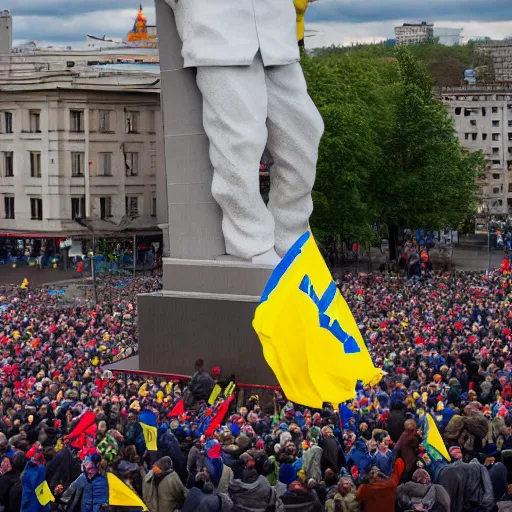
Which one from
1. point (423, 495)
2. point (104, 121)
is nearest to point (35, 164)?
point (104, 121)

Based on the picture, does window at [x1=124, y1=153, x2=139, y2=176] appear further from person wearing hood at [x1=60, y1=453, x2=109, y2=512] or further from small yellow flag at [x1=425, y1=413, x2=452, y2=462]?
small yellow flag at [x1=425, y1=413, x2=452, y2=462]

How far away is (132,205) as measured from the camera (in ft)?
214

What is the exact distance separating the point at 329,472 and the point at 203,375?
684 cm

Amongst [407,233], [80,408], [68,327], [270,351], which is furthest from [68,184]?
[270,351]

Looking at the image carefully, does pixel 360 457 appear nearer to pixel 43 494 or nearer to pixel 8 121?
pixel 43 494

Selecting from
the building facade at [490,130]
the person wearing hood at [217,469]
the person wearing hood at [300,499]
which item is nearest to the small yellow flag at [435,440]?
the person wearing hood at [300,499]

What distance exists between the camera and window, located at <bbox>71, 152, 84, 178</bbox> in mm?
64125

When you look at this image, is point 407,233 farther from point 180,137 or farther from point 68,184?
point 180,137

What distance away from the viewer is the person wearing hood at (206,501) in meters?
16.0

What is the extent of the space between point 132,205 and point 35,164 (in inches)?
172

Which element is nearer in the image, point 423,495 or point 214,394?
point 423,495

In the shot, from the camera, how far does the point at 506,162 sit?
109m

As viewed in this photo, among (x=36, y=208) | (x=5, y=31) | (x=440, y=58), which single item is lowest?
(x=36, y=208)

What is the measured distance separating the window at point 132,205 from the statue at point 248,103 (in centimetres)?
3998
